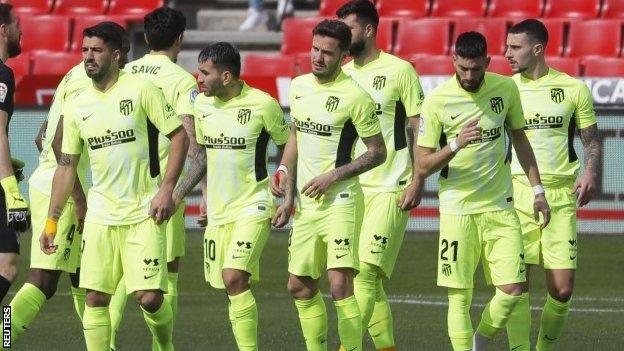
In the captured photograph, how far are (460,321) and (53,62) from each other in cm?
1318

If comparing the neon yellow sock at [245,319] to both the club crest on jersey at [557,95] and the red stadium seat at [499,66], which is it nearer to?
the club crest on jersey at [557,95]

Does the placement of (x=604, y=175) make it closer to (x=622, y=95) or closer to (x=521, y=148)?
(x=622, y=95)

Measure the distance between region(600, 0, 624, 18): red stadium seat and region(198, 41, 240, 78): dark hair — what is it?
1256 cm

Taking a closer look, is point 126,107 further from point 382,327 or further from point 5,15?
point 382,327

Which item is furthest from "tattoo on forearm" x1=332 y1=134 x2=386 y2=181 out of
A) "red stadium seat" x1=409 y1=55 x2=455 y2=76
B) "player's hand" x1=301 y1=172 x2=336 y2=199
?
"red stadium seat" x1=409 y1=55 x2=455 y2=76

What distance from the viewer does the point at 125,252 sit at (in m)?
9.18

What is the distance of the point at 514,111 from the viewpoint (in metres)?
9.84

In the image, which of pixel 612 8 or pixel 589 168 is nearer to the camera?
pixel 589 168

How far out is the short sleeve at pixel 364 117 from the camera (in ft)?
31.6

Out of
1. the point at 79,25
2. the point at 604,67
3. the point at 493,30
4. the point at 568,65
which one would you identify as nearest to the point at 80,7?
the point at 79,25

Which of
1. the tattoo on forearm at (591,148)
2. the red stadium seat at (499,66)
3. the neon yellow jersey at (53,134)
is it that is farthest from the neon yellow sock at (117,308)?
the red stadium seat at (499,66)

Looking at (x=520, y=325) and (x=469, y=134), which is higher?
(x=469, y=134)

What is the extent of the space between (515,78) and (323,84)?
1647 millimetres

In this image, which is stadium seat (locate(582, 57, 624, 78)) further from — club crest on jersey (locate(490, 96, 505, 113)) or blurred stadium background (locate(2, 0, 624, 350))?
club crest on jersey (locate(490, 96, 505, 113))
